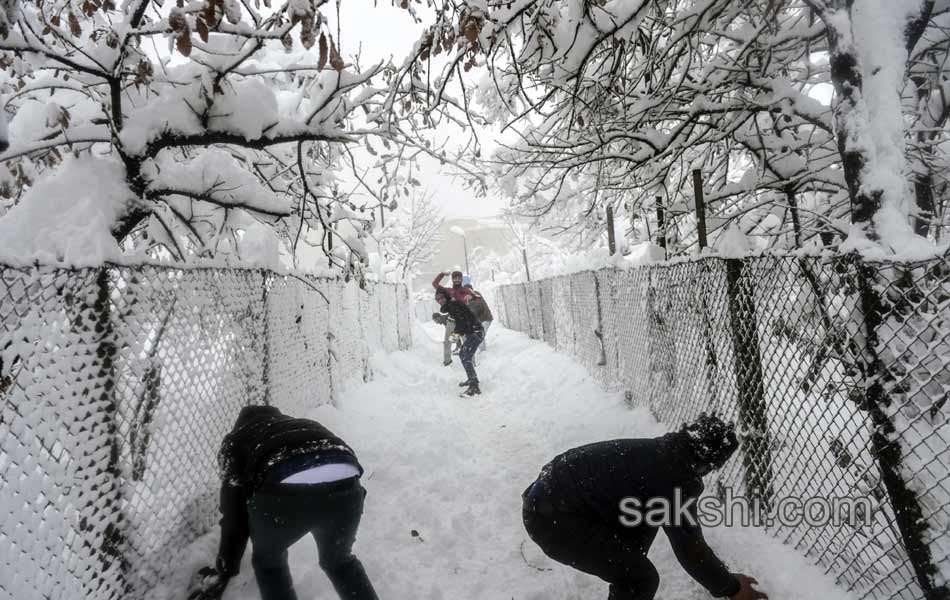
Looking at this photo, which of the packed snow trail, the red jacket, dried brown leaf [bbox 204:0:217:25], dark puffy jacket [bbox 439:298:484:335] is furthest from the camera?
the red jacket

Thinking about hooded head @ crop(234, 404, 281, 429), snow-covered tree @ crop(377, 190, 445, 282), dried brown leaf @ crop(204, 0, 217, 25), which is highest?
snow-covered tree @ crop(377, 190, 445, 282)

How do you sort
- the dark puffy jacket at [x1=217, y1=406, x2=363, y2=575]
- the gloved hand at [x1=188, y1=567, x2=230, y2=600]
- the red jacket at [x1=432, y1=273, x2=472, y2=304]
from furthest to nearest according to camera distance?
the red jacket at [x1=432, y1=273, x2=472, y2=304]
the gloved hand at [x1=188, y1=567, x2=230, y2=600]
the dark puffy jacket at [x1=217, y1=406, x2=363, y2=575]

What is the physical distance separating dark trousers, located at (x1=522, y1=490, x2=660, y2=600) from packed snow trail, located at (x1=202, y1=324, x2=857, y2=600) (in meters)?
0.70

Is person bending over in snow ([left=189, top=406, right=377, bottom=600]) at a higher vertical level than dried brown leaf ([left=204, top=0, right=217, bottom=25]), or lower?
lower

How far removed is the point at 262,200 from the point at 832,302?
3606mm

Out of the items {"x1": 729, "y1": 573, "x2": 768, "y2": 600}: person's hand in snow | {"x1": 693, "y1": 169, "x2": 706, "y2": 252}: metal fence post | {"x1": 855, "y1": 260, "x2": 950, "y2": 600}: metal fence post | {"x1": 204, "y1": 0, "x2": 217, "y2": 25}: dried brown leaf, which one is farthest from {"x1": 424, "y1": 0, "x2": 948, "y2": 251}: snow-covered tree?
{"x1": 729, "y1": 573, "x2": 768, "y2": 600}: person's hand in snow

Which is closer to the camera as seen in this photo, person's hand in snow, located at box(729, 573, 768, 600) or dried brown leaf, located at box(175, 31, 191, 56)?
dried brown leaf, located at box(175, 31, 191, 56)

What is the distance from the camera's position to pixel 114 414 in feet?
7.49

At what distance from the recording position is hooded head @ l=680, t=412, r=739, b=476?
2064 millimetres

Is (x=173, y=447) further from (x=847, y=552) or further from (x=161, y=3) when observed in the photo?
(x=847, y=552)

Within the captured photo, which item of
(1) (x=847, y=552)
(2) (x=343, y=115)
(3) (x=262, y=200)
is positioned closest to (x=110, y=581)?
(3) (x=262, y=200)

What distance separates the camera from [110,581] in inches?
85.4

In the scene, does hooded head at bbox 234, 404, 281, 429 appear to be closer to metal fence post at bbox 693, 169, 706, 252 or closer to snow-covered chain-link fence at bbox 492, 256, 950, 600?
snow-covered chain-link fence at bbox 492, 256, 950, 600

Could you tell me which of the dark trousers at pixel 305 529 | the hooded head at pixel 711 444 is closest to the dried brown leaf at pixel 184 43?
the dark trousers at pixel 305 529
